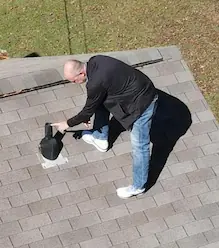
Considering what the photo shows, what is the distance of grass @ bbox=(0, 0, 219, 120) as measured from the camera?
401 inches

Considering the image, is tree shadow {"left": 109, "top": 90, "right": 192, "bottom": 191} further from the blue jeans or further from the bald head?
the bald head

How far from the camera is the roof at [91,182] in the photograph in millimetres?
7555

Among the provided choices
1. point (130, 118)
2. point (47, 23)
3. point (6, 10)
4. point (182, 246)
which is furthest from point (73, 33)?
point (182, 246)

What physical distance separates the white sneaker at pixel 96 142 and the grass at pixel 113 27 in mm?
2212

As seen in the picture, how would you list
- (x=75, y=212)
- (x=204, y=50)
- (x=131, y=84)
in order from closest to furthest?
(x=131, y=84) → (x=75, y=212) → (x=204, y=50)

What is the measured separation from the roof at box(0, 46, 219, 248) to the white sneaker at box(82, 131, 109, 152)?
7 centimetres

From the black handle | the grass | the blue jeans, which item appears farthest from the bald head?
the grass

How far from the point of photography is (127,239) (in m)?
7.54

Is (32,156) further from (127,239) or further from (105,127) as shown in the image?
(127,239)

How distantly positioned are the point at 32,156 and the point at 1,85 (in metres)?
1.10

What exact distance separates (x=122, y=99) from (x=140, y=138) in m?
0.54

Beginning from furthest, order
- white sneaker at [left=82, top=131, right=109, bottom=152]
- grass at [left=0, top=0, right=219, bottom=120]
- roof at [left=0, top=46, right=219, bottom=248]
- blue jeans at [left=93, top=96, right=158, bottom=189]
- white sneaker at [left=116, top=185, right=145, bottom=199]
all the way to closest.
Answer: grass at [left=0, top=0, right=219, bottom=120], white sneaker at [left=82, top=131, right=109, bottom=152], white sneaker at [left=116, top=185, right=145, bottom=199], roof at [left=0, top=46, right=219, bottom=248], blue jeans at [left=93, top=96, right=158, bottom=189]

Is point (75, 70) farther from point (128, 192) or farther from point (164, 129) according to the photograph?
point (164, 129)

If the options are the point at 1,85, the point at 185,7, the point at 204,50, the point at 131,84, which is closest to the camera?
the point at 131,84
